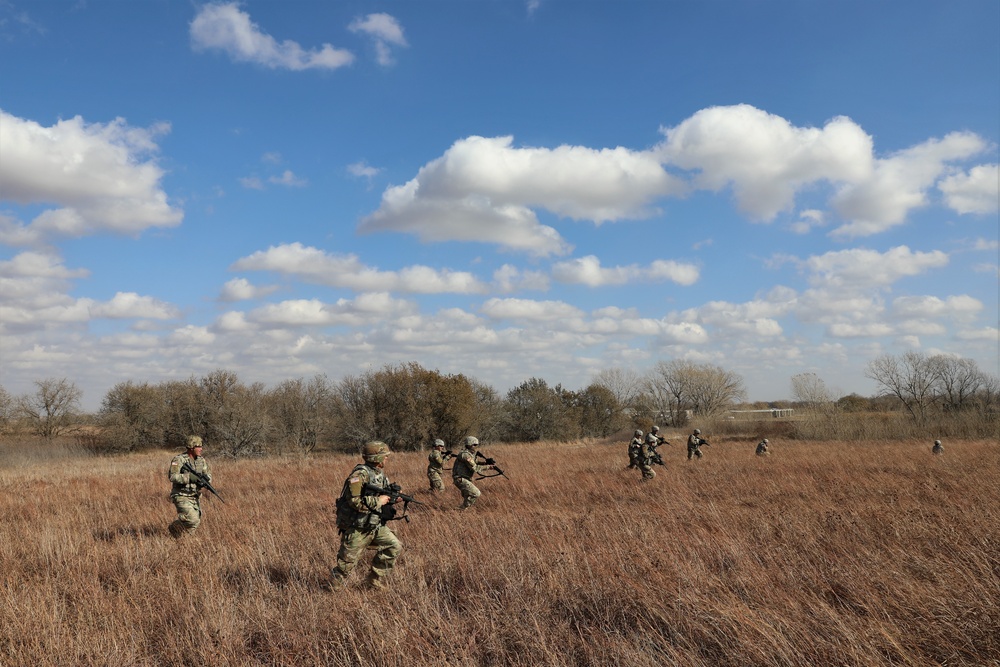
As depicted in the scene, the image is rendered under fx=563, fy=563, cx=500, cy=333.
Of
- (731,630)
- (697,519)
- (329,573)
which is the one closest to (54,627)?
(329,573)

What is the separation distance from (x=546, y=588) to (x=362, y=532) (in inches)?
71.6

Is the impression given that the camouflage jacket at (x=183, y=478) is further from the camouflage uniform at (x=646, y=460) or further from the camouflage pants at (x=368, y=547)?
the camouflage uniform at (x=646, y=460)

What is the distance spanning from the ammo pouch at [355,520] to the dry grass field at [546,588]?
55 cm

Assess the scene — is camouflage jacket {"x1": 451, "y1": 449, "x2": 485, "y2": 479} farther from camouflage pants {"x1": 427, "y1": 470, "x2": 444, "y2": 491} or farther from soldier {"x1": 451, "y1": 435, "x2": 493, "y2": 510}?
camouflage pants {"x1": 427, "y1": 470, "x2": 444, "y2": 491}

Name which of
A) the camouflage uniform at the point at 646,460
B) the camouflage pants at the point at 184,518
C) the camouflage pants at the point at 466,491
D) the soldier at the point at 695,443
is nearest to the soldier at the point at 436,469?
the camouflage pants at the point at 466,491

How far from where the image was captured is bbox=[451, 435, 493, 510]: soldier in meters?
9.89

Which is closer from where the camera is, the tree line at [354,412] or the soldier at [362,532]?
the soldier at [362,532]

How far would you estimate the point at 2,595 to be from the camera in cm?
511

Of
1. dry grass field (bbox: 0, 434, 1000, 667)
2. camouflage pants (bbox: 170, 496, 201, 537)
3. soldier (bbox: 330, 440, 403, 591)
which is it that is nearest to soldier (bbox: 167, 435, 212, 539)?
camouflage pants (bbox: 170, 496, 201, 537)

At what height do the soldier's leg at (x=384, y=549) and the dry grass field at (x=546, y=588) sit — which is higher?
the soldier's leg at (x=384, y=549)

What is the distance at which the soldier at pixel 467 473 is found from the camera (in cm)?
989

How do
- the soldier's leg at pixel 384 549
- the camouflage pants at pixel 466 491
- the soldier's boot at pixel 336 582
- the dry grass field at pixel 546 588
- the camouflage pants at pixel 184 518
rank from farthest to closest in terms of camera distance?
the camouflage pants at pixel 466 491, the camouflage pants at pixel 184 518, the soldier's leg at pixel 384 549, the soldier's boot at pixel 336 582, the dry grass field at pixel 546 588

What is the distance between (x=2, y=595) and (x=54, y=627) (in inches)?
60.1

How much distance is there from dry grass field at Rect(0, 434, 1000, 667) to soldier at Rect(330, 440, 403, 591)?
0.22 meters
